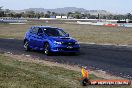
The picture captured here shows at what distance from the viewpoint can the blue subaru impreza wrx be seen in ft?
65.3

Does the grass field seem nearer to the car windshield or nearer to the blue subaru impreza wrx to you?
the car windshield

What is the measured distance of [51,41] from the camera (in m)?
20.0

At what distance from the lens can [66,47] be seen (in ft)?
65.3

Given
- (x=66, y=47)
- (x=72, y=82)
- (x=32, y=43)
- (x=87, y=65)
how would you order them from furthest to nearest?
(x=32, y=43) < (x=66, y=47) < (x=87, y=65) < (x=72, y=82)

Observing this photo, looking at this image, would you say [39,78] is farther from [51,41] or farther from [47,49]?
[47,49]

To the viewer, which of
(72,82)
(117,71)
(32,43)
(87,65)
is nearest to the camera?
(72,82)

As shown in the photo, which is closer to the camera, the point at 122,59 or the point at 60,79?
the point at 60,79

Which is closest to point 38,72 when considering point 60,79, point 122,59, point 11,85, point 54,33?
point 60,79

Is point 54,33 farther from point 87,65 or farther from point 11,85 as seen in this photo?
point 11,85

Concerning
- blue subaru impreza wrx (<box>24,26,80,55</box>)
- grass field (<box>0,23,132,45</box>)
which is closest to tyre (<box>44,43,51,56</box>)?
blue subaru impreza wrx (<box>24,26,80,55</box>)

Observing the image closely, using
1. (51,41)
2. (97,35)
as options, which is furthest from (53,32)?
(97,35)

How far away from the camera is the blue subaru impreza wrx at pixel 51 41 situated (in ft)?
65.3

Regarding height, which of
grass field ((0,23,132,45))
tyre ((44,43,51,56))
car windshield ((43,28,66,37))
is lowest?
grass field ((0,23,132,45))

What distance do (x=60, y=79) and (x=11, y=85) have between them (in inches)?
74.0
